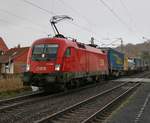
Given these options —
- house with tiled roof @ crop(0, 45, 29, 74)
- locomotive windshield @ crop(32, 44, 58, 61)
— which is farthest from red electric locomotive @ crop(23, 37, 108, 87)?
house with tiled roof @ crop(0, 45, 29, 74)

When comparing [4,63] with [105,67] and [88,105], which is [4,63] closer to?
[105,67]

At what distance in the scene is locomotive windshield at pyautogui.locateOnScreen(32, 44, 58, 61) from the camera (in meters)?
18.0

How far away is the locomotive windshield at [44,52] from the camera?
18.0m

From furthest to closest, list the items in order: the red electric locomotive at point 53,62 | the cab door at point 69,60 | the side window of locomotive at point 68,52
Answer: the side window of locomotive at point 68,52 < the cab door at point 69,60 < the red electric locomotive at point 53,62

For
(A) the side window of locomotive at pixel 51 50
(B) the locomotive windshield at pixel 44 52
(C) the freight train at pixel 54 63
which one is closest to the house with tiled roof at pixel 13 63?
(C) the freight train at pixel 54 63

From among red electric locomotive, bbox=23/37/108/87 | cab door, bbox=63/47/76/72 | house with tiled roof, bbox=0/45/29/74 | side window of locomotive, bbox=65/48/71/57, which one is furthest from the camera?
house with tiled roof, bbox=0/45/29/74

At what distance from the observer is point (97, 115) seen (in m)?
11.2

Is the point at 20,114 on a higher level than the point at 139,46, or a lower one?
lower

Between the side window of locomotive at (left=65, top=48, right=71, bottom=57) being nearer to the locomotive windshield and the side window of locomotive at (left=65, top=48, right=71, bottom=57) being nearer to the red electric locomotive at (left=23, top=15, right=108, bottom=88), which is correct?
the red electric locomotive at (left=23, top=15, right=108, bottom=88)

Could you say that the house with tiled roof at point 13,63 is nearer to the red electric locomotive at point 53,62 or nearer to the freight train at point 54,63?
the freight train at point 54,63

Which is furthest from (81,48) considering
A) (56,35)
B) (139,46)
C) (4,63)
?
(139,46)

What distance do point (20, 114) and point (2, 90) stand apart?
6972mm

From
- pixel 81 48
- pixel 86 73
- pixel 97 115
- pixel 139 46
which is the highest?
pixel 139 46

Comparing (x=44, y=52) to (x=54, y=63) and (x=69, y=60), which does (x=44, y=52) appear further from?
(x=69, y=60)
